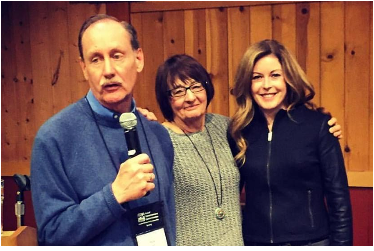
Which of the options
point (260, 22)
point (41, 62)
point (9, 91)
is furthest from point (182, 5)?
point (9, 91)

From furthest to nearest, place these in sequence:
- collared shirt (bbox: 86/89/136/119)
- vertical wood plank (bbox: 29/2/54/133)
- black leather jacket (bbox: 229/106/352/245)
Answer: vertical wood plank (bbox: 29/2/54/133) → black leather jacket (bbox: 229/106/352/245) → collared shirt (bbox: 86/89/136/119)

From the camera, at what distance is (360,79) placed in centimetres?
214

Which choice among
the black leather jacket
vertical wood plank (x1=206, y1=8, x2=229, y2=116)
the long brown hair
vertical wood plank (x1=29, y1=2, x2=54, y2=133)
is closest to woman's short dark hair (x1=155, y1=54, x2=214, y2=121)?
the long brown hair

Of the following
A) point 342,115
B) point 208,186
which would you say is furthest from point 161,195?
point 342,115

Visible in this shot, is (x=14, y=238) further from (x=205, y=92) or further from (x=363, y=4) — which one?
(x=363, y=4)

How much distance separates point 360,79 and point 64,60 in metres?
1.54

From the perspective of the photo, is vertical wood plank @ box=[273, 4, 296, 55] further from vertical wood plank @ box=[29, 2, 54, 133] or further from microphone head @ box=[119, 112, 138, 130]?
microphone head @ box=[119, 112, 138, 130]

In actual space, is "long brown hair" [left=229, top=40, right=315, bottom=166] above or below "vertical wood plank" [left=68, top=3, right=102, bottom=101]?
below

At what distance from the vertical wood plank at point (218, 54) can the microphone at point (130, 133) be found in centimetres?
131

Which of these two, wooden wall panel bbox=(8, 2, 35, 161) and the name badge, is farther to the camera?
wooden wall panel bbox=(8, 2, 35, 161)

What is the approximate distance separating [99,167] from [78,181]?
0.19 feet

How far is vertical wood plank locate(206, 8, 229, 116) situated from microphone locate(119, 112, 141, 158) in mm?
1308

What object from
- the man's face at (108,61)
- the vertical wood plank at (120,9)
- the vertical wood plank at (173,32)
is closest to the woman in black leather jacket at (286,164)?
the man's face at (108,61)

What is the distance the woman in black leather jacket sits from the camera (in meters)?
1.40
